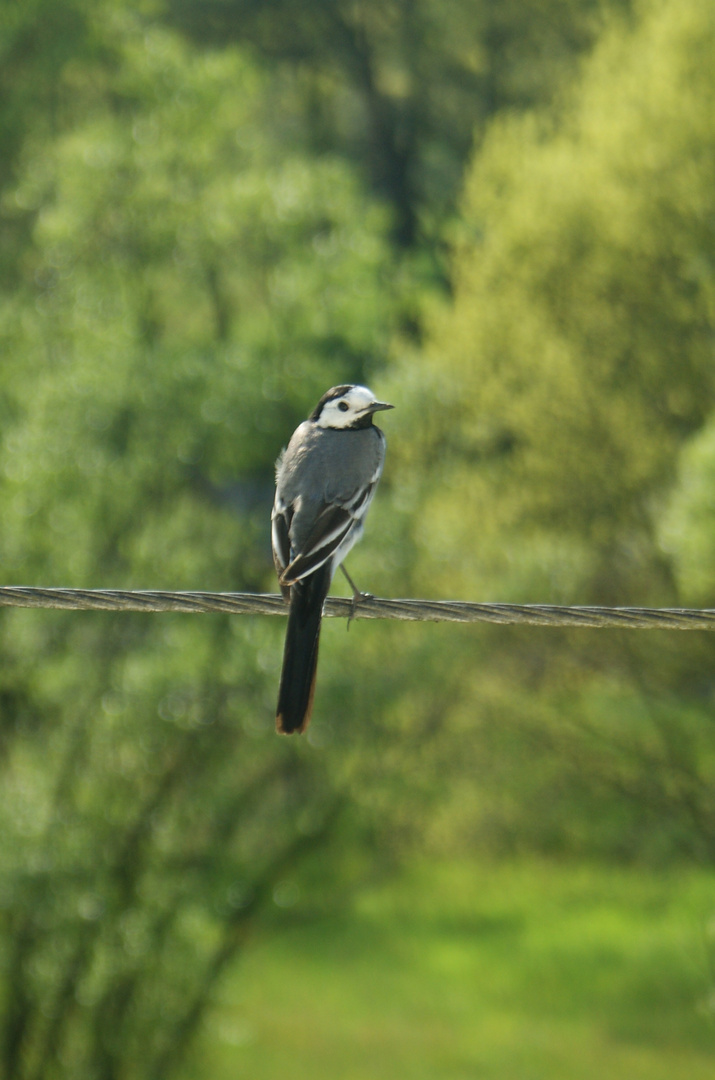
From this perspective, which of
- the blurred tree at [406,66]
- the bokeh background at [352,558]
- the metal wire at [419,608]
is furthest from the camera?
the blurred tree at [406,66]

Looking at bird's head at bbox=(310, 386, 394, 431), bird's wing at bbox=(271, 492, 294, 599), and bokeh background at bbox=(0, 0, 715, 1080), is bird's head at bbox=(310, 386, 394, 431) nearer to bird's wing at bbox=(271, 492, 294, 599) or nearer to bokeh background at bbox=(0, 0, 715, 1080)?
bird's wing at bbox=(271, 492, 294, 599)

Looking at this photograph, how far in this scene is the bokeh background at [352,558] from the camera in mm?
12414

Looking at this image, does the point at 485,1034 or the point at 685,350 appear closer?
the point at 685,350

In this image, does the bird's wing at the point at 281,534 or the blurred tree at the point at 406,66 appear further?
the blurred tree at the point at 406,66

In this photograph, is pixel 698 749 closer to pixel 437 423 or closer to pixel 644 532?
pixel 644 532

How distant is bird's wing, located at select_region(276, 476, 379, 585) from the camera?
15.6 feet

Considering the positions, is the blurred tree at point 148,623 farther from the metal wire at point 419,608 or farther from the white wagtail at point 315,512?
the metal wire at point 419,608

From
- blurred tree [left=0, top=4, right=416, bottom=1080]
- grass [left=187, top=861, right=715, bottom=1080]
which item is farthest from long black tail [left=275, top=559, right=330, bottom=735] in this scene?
grass [left=187, top=861, right=715, bottom=1080]

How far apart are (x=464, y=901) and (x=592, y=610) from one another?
64.1 ft

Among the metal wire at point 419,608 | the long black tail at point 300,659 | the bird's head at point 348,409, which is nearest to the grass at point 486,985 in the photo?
the bird's head at point 348,409

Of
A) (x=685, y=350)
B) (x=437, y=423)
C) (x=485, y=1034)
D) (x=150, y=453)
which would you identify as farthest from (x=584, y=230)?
(x=485, y=1034)

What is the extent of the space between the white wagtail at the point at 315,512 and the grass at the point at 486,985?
8.64 metres

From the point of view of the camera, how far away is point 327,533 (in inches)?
207

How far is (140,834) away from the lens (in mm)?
12375
